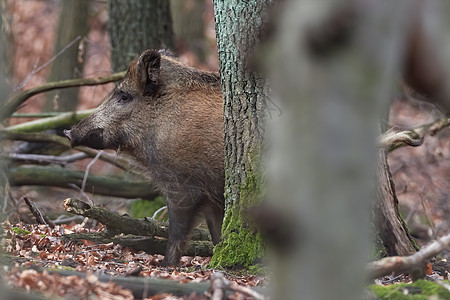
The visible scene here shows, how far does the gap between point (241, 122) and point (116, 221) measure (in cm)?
166

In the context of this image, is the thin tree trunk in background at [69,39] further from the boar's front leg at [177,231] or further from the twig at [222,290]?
the twig at [222,290]

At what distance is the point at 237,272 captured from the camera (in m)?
5.48

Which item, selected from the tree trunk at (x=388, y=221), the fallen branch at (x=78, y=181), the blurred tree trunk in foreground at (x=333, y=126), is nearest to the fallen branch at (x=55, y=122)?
the fallen branch at (x=78, y=181)

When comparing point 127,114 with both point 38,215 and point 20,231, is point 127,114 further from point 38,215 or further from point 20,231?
point 20,231

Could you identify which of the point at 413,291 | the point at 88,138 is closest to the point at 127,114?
the point at 88,138

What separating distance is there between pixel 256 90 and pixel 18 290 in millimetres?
2760

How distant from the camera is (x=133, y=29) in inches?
373

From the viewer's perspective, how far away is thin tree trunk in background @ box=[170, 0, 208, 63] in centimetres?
1744

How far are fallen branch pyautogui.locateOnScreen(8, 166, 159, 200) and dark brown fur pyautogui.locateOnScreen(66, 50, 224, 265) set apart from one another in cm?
156

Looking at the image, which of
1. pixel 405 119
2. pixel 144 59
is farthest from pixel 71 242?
pixel 405 119

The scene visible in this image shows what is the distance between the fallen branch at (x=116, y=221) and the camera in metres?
5.82

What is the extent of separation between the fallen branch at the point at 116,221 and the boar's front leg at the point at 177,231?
0.19 meters

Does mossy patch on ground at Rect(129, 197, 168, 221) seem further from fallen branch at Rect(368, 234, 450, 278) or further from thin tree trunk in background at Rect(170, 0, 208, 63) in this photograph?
thin tree trunk in background at Rect(170, 0, 208, 63)

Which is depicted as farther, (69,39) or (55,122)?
(69,39)
